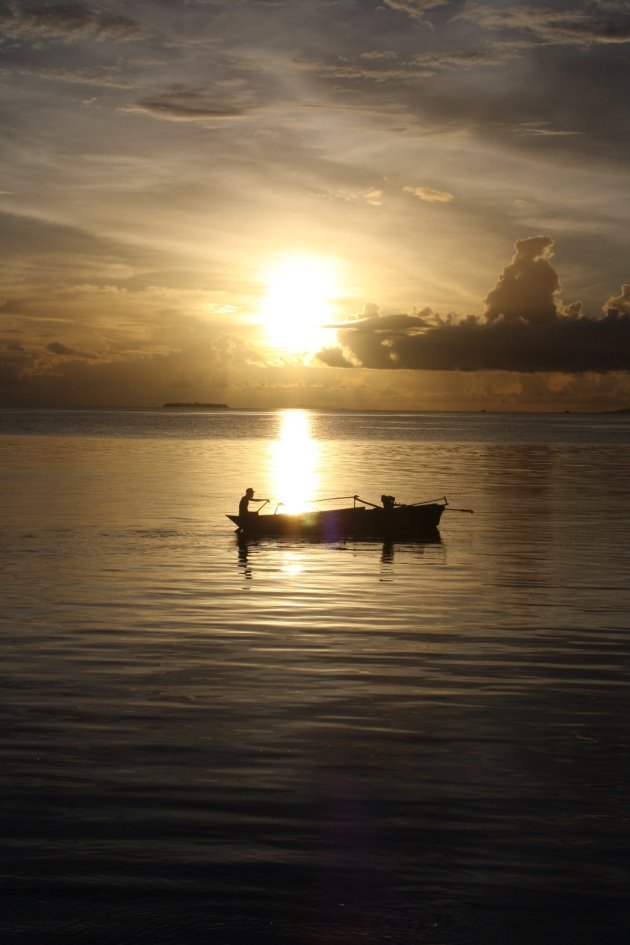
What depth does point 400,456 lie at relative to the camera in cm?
11606

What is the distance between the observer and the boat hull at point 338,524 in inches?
1639

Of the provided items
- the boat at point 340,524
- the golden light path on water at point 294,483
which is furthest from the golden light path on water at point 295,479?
the boat at point 340,524

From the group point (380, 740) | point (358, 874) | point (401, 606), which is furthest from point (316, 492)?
point (358, 874)

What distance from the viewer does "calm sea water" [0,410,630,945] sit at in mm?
9680

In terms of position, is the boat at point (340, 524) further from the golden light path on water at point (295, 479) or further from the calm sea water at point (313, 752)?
the golden light path on water at point (295, 479)

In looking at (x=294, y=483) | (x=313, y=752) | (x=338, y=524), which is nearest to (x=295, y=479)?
(x=294, y=483)

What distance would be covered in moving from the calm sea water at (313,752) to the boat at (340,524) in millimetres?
7508

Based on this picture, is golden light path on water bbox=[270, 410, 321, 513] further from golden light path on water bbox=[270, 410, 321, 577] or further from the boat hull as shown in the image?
the boat hull

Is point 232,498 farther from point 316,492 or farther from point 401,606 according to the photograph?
point 401,606

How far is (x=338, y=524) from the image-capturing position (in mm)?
41844

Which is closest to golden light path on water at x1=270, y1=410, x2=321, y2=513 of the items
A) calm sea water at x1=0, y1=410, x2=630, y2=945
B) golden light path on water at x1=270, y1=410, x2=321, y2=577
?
golden light path on water at x1=270, y1=410, x2=321, y2=577

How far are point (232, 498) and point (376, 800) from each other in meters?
50.2

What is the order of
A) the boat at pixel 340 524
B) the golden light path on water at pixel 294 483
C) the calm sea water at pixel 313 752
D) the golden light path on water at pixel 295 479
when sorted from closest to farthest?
the calm sea water at pixel 313 752
the golden light path on water at pixel 294 483
the boat at pixel 340 524
the golden light path on water at pixel 295 479

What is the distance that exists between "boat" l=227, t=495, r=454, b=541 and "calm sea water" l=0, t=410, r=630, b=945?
7.51 m
